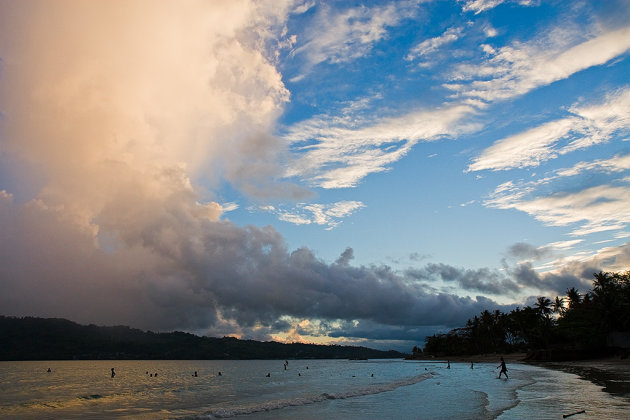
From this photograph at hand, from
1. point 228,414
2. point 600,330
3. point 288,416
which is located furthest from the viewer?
point 600,330

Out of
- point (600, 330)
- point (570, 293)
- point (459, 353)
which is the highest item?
point (570, 293)

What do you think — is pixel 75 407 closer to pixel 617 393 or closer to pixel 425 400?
pixel 425 400

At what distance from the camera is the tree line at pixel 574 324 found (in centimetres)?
6644

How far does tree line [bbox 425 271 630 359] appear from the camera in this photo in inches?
2616

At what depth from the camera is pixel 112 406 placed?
39.6 m

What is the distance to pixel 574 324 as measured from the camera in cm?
8038

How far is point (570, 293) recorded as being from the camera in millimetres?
103938

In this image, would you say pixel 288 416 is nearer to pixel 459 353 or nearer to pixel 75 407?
pixel 75 407

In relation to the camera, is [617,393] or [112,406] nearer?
[617,393]

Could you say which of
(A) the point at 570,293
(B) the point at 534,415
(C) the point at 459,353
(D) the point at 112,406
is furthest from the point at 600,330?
(C) the point at 459,353

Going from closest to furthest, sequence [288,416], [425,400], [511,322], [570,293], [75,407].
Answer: [288,416] < [425,400] < [75,407] < [570,293] < [511,322]

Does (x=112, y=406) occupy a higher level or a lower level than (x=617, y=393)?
lower

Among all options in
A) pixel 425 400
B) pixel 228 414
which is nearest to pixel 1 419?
pixel 228 414

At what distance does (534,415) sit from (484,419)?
2612 millimetres
